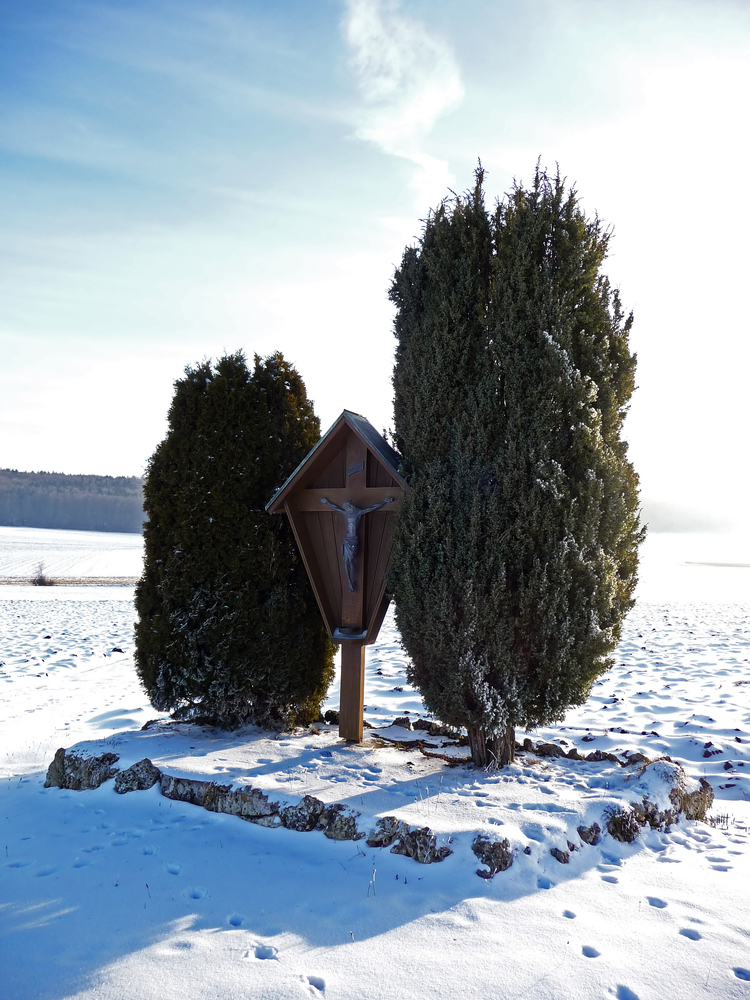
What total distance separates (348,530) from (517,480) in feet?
5.71

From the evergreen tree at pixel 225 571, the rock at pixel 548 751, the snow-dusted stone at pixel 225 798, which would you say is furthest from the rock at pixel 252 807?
the rock at pixel 548 751

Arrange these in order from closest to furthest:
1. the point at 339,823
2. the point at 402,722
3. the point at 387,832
A: 1. the point at 387,832
2. the point at 339,823
3. the point at 402,722

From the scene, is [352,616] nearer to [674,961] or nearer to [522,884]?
[522,884]

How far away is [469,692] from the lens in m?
5.20

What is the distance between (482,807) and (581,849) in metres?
0.70

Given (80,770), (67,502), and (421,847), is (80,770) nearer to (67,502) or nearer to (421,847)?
(421,847)

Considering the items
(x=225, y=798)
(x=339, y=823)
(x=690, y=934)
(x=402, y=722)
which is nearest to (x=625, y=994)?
(x=690, y=934)

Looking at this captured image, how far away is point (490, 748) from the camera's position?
18.0 feet

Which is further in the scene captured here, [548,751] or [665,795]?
[548,751]

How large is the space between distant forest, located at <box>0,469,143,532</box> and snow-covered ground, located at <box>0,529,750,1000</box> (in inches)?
3224

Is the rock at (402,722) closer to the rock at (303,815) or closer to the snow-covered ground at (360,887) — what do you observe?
the snow-covered ground at (360,887)

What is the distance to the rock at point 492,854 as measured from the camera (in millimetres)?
3804

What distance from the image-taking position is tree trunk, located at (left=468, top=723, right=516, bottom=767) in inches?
213

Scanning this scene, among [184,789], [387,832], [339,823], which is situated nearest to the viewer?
[387,832]
